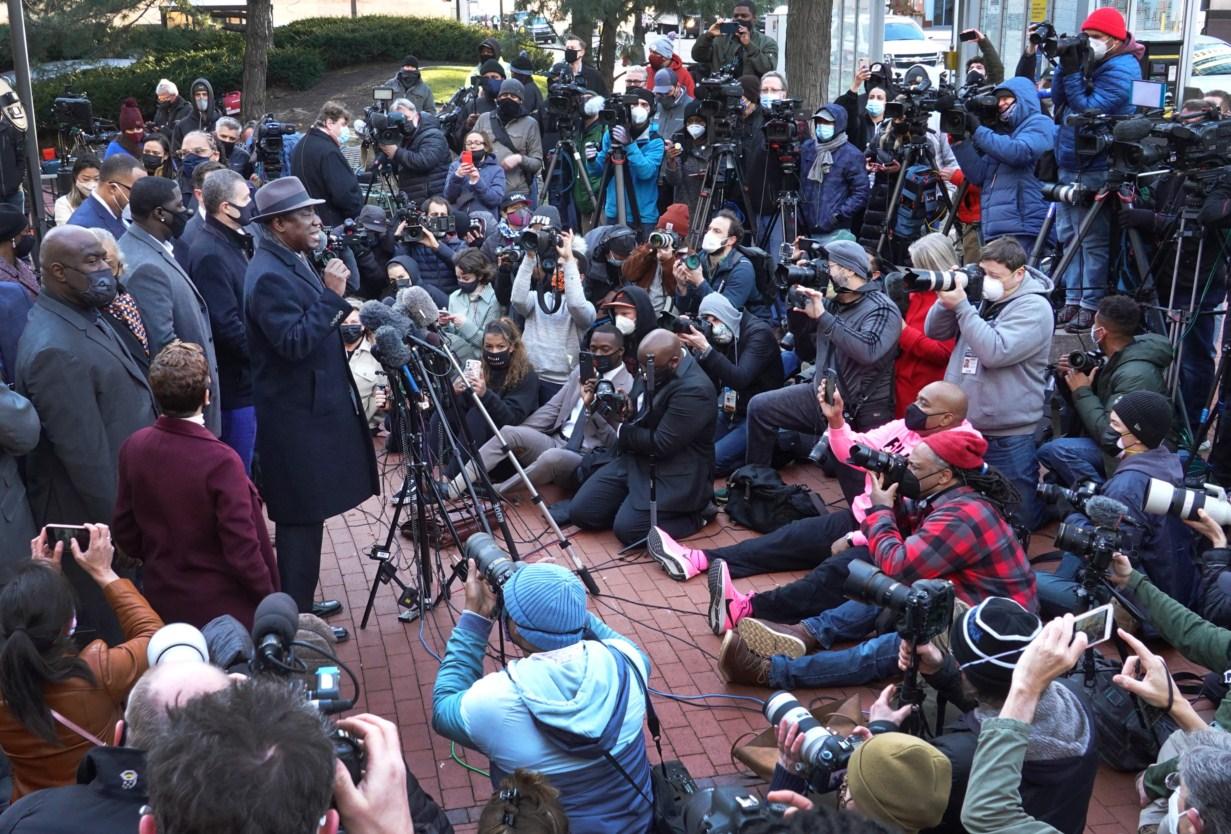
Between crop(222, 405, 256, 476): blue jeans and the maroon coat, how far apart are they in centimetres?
168

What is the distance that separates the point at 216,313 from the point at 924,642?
3.90 m

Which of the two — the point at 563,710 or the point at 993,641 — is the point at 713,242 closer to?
the point at 993,641

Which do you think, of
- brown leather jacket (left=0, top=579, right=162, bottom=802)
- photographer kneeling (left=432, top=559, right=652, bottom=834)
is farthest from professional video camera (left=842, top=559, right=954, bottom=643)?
brown leather jacket (left=0, top=579, right=162, bottom=802)

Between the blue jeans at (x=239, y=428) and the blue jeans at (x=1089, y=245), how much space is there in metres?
5.08

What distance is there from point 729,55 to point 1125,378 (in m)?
6.21

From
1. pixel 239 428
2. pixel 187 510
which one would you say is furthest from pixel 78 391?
pixel 239 428

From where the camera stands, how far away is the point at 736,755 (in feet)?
15.2

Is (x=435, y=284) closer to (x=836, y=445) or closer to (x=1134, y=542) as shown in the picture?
(x=836, y=445)

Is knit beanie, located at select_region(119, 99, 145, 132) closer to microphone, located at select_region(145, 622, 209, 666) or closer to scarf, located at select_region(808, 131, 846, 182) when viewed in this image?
scarf, located at select_region(808, 131, 846, 182)

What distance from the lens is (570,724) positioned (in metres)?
3.33

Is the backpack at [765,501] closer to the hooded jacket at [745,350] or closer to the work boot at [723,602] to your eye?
the hooded jacket at [745,350]

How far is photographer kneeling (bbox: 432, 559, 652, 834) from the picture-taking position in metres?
3.37

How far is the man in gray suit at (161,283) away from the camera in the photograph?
A: 5660mm

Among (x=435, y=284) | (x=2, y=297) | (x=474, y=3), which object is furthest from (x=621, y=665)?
(x=474, y=3)
